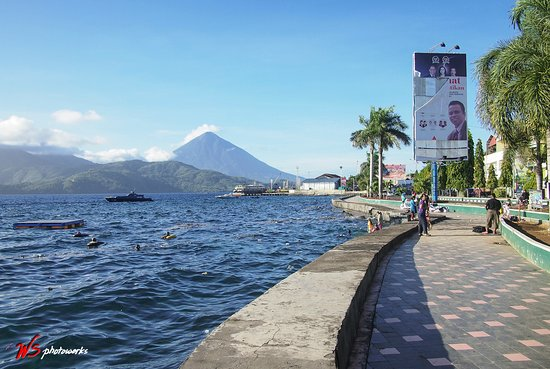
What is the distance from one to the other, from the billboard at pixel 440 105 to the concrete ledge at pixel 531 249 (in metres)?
25.1

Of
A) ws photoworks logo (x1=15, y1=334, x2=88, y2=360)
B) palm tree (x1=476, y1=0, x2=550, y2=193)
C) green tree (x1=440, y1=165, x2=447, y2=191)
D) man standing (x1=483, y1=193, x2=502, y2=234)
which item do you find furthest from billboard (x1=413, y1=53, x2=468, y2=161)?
ws photoworks logo (x1=15, y1=334, x2=88, y2=360)

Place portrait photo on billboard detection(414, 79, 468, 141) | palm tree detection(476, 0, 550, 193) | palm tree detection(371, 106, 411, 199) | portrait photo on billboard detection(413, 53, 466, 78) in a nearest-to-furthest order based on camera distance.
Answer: palm tree detection(476, 0, 550, 193), portrait photo on billboard detection(413, 53, 466, 78), portrait photo on billboard detection(414, 79, 468, 141), palm tree detection(371, 106, 411, 199)

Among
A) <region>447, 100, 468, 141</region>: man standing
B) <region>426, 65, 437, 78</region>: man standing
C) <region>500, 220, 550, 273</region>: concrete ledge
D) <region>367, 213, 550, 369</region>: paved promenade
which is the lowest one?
<region>367, 213, 550, 369</region>: paved promenade

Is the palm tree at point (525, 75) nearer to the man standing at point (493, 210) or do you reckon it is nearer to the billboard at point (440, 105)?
the man standing at point (493, 210)

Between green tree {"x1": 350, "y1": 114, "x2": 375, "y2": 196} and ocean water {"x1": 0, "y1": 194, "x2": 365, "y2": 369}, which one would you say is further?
green tree {"x1": 350, "y1": 114, "x2": 375, "y2": 196}

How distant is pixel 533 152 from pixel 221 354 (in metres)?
41.9

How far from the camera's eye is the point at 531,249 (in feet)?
36.0

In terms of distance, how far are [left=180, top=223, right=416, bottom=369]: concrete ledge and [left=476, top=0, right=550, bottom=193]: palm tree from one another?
360 inches

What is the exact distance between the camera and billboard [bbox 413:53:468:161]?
38062 millimetres

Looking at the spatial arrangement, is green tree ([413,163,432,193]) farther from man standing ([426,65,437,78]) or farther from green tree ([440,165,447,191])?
man standing ([426,65,437,78])

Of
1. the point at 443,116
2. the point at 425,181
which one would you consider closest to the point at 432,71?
the point at 443,116

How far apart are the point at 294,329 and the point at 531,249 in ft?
29.5

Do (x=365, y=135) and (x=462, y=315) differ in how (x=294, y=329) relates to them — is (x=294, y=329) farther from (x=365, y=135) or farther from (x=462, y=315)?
(x=365, y=135)

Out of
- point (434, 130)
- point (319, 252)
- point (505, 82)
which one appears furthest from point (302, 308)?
point (434, 130)
